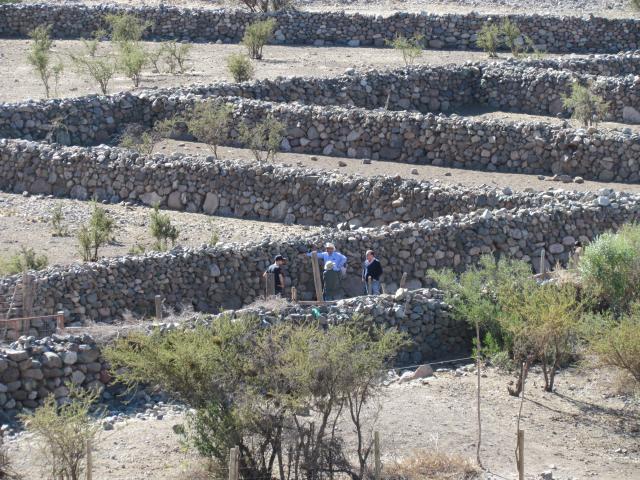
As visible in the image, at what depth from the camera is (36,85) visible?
3912cm

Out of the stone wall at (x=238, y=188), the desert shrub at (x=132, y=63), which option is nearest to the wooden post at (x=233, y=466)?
the stone wall at (x=238, y=188)

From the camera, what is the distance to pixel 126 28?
145 feet

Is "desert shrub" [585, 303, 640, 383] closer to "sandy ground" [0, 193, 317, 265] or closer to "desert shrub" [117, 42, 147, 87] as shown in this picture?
"sandy ground" [0, 193, 317, 265]

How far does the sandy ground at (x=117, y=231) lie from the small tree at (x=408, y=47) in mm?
14761

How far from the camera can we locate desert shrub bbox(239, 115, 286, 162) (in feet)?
101

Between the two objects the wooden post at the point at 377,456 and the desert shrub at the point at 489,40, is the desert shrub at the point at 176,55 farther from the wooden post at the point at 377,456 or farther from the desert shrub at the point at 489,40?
the wooden post at the point at 377,456

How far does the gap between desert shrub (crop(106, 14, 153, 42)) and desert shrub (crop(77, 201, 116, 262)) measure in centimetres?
1881

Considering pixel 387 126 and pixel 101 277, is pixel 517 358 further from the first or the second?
pixel 387 126

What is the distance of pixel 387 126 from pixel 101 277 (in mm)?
11878

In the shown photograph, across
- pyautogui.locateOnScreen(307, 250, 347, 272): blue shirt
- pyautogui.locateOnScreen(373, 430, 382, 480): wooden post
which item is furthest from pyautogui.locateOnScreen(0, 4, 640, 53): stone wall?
pyautogui.locateOnScreen(373, 430, 382, 480): wooden post

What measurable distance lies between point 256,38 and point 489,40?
7.07 m

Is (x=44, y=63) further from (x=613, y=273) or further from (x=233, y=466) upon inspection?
(x=233, y=466)

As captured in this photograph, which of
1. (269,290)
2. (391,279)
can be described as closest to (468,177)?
(391,279)

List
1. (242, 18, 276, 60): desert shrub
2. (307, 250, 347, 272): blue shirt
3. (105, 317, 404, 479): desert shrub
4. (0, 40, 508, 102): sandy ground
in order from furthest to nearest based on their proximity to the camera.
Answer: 1. (242, 18, 276, 60): desert shrub
2. (0, 40, 508, 102): sandy ground
3. (307, 250, 347, 272): blue shirt
4. (105, 317, 404, 479): desert shrub
